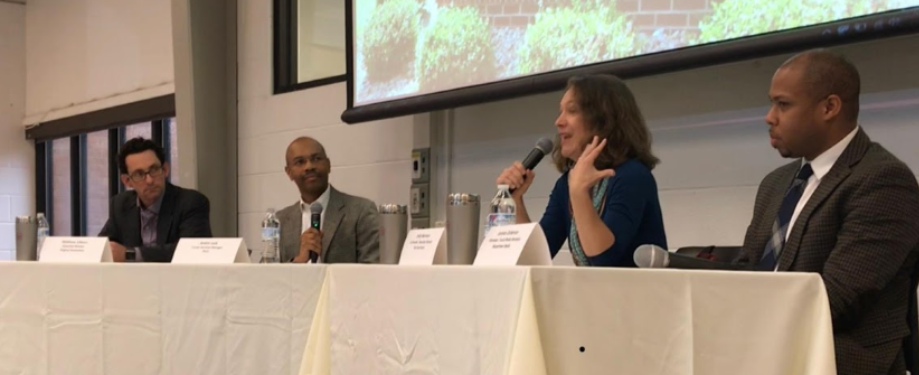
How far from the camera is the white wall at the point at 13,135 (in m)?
6.05

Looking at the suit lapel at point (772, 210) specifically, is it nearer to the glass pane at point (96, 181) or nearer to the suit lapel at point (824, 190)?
the suit lapel at point (824, 190)

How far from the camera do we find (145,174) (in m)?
3.00

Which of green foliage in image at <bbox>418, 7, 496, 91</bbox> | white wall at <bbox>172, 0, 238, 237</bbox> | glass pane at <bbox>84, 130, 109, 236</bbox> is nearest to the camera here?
green foliage in image at <bbox>418, 7, 496, 91</bbox>

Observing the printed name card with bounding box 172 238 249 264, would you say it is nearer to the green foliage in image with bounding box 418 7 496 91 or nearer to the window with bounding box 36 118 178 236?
the green foliage in image with bounding box 418 7 496 91

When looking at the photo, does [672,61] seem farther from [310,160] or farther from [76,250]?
[76,250]

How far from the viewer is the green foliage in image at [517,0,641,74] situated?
8.90ft

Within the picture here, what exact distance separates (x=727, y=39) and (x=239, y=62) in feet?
9.44

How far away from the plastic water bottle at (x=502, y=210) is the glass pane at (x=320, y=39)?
2544mm

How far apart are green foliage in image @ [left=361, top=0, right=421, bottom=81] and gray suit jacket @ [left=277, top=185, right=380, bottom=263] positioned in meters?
0.79

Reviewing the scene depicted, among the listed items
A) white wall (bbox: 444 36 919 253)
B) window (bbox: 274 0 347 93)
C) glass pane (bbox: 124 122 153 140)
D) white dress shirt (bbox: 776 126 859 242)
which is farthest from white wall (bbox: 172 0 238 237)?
white dress shirt (bbox: 776 126 859 242)

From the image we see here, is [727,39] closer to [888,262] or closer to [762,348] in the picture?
[888,262]

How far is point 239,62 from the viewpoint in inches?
180

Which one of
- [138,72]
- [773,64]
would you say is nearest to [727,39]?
[773,64]

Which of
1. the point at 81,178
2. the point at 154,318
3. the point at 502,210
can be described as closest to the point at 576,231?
the point at 502,210
